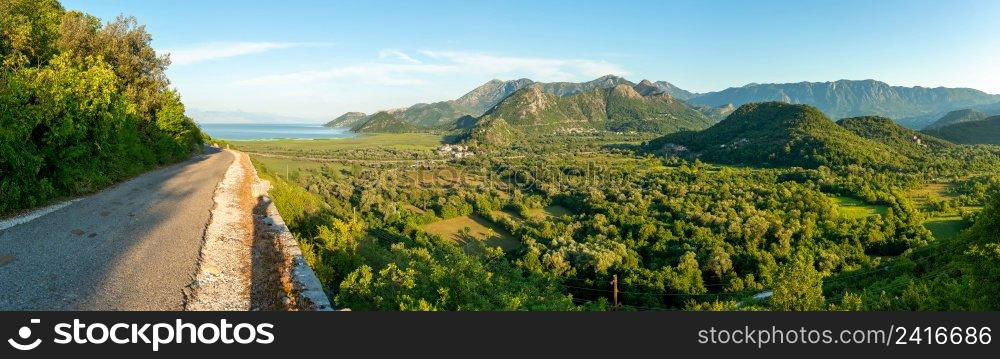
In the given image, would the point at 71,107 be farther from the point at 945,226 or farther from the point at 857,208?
the point at 857,208

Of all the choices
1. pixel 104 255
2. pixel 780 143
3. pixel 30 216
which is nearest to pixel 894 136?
pixel 780 143

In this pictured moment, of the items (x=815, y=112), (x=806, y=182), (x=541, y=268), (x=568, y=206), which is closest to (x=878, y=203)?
(x=806, y=182)

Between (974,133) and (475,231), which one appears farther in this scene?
(974,133)

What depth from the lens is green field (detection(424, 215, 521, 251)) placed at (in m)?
53.2

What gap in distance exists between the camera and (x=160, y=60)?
3244 cm

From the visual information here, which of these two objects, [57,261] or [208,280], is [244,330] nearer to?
[208,280]

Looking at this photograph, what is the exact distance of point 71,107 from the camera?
1527cm

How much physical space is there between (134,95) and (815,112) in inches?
5747

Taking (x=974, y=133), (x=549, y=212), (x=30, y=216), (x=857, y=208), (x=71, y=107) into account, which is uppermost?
(x=974, y=133)

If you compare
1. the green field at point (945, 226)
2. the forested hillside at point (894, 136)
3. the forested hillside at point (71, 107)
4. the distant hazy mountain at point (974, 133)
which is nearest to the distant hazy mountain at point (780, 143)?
the forested hillside at point (894, 136)

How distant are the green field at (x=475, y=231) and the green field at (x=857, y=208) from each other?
4179 centimetres

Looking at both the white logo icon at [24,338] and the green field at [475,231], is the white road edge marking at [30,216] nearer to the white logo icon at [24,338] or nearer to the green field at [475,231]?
the white logo icon at [24,338]

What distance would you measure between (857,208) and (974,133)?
14731cm

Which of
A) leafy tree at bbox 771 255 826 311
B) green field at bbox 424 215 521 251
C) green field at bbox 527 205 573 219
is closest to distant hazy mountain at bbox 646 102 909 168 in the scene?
green field at bbox 527 205 573 219
